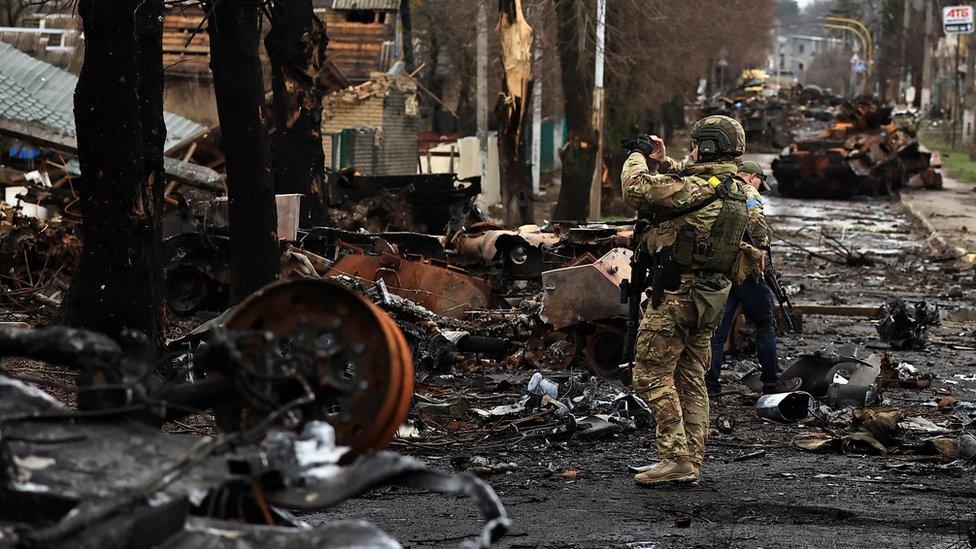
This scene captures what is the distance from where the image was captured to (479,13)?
29.4m

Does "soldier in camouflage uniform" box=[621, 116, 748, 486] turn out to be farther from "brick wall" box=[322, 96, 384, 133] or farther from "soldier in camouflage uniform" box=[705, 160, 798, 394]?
"brick wall" box=[322, 96, 384, 133]

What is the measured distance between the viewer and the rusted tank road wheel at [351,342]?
4.20m

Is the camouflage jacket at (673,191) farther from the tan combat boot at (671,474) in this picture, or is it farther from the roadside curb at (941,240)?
the roadside curb at (941,240)

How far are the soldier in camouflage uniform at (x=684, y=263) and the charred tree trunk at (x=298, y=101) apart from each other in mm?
8096

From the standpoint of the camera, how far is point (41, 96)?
28.8 meters

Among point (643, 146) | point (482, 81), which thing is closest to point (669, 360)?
point (643, 146)

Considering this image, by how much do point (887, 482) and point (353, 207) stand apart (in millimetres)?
12924

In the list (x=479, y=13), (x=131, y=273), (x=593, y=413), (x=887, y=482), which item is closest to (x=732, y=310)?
(x=593, y=413)

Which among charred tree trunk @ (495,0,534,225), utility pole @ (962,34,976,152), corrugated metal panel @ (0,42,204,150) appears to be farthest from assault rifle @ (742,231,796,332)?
utility pole @ (962,34,976,152)

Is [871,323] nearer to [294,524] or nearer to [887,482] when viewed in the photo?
[887,482]

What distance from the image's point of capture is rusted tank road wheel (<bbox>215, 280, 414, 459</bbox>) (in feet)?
13.8

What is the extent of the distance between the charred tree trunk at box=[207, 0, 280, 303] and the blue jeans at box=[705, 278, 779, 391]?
3.92 metres

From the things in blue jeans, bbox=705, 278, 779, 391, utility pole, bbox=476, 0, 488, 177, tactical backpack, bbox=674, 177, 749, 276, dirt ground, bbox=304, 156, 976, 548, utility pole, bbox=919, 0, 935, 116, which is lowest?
dirt ground, bbox=304, 156, 976, 548

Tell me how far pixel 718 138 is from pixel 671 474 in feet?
6.22
